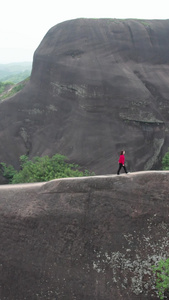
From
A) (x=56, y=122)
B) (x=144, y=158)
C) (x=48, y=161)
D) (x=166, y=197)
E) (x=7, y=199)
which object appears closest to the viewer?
(x=166, y=197)

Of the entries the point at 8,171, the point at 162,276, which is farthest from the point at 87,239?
the point at 8,171

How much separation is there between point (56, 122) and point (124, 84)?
4.62 m

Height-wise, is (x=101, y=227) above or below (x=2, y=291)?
above

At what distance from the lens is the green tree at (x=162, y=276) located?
4.55 meters

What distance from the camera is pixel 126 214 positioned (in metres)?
5.08

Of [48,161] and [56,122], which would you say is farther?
[56,122]

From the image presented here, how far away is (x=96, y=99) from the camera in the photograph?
14.0 meters

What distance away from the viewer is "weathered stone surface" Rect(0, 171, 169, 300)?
487cm

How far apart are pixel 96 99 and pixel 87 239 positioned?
401 inches

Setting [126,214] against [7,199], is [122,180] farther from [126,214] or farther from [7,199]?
[7,199]

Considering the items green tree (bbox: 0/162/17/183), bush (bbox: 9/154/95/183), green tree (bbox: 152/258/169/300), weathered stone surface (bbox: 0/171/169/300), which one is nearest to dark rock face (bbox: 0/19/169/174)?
green tree (bbox: 0/162/17/183)

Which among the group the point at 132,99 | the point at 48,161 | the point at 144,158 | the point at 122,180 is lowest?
the point at 144,158

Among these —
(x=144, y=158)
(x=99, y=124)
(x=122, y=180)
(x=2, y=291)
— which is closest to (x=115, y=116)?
(x=99, y=124)

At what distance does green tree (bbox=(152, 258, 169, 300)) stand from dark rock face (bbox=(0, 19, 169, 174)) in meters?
8.51
